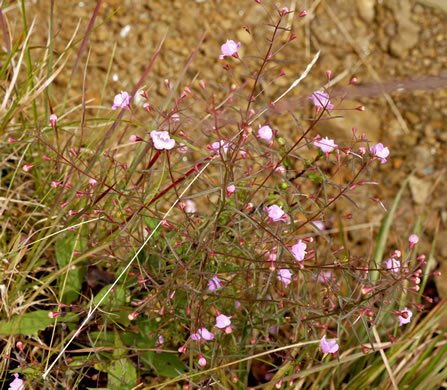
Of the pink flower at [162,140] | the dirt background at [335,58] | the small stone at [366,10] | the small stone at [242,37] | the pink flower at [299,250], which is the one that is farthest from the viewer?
the small stone at [366,10]

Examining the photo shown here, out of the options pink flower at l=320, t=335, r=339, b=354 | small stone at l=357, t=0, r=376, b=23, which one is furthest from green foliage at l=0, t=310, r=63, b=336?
small stone at l=357, t=0, r=376, b=23

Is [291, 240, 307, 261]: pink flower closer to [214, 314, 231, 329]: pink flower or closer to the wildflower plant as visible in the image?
the wildflower plant

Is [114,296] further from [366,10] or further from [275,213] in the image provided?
[366,10]

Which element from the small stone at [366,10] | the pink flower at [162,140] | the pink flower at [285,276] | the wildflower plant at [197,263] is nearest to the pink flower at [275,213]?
the wildflower plant at [197,263]

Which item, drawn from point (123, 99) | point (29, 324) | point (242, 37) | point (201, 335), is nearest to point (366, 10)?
point (242, 37)

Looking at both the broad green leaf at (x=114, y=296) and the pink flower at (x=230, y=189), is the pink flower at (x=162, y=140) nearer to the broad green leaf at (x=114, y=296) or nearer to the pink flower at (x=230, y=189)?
the pink flower at (x=230, y=189)

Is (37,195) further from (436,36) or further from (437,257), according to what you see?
(436,36)

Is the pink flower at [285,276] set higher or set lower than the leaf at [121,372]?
higher
